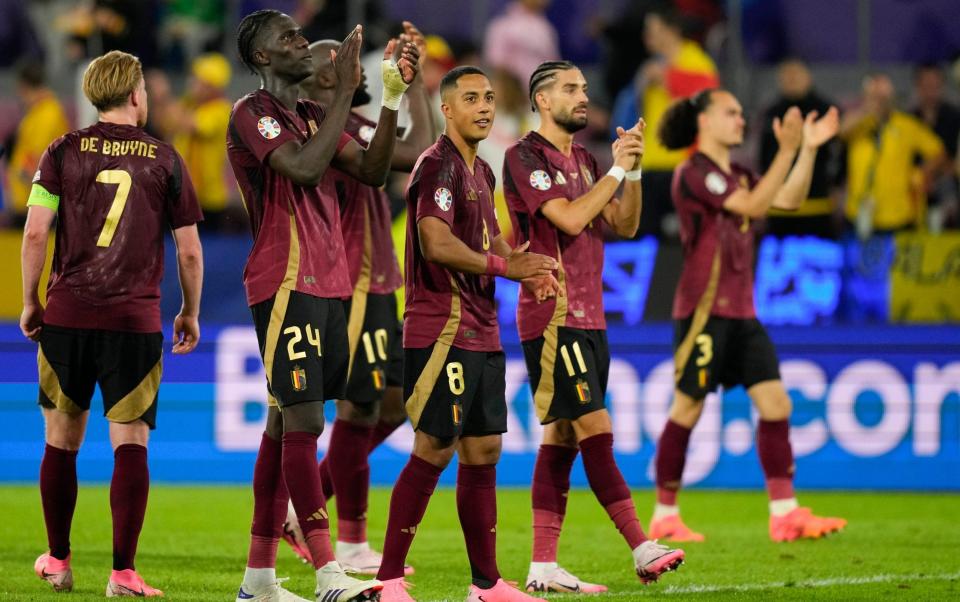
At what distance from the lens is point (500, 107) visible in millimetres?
13516

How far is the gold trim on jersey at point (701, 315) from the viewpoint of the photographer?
8969mm

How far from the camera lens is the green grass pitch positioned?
700 centimetres

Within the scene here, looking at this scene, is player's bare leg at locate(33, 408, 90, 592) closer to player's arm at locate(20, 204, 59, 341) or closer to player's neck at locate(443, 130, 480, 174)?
player's arm at locate(20, 204, 59, 341)

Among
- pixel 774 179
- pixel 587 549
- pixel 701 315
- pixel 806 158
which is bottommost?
pixel 587 549

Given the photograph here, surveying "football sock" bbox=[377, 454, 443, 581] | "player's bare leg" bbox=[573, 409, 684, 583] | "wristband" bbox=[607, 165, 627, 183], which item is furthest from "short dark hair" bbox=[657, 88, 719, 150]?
"football sock" bbox=[377, 454, 443, 581]

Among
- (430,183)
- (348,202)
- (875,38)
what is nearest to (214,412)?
(348,202)

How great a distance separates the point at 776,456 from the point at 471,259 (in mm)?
3545

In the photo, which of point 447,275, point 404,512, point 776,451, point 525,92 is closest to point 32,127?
point 525,92

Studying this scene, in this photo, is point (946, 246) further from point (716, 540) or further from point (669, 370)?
point (716, 540)

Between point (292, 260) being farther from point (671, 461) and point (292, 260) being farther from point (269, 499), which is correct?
point (671, 461)

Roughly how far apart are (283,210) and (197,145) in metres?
7.97

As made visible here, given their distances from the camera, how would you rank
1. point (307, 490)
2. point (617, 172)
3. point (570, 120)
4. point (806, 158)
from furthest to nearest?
point (806, 158) → point (570, 120) → point (617, 172) → point (307, 490)

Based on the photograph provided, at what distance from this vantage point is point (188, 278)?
6.89 m

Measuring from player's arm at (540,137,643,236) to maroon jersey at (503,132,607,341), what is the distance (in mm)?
114
